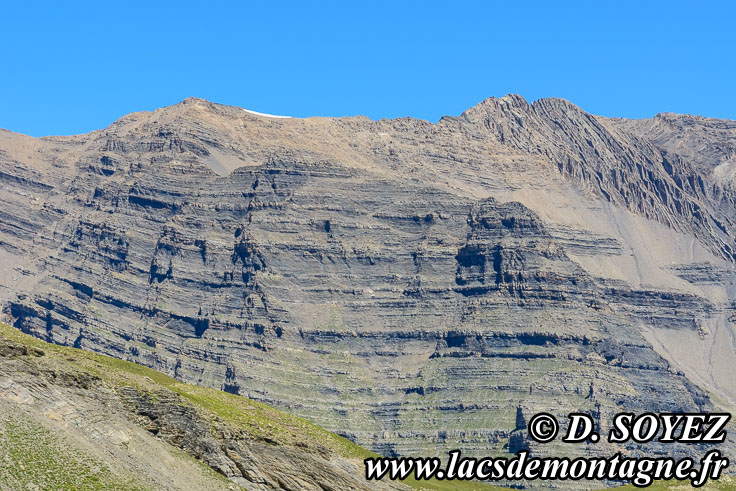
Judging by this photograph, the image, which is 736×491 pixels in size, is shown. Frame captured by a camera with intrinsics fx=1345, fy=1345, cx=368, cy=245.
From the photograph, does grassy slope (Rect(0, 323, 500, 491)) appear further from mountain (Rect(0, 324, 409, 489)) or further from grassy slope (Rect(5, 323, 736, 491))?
mountain (Rect(0, 324, 409, 489))

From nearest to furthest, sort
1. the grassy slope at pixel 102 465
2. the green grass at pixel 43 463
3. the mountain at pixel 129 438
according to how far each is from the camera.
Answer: the green grass at pixel 43 463, the grassy slope at pixel 102 465, the mountain at pixel 129 438

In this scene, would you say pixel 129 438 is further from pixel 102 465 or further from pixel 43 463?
pixel 43 463

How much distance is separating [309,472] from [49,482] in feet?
134

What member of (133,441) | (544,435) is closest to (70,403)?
(133,441)

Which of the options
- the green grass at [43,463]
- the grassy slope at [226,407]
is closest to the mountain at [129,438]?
the green grass at [43,463]

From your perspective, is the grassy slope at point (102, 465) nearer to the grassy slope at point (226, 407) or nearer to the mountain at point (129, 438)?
the grassy slope at point (226, 407)

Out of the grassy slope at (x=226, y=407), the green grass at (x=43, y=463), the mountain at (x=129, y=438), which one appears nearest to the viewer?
the green grass at (x=43, y=463)

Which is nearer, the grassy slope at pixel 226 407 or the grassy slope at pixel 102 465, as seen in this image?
the grassy slope at pixel 102 465

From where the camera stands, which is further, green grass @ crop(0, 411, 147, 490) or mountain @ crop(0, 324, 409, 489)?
mountain @ crop(0, 324, 409, 489)

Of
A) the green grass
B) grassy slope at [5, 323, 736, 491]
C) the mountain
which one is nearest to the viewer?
the green grass

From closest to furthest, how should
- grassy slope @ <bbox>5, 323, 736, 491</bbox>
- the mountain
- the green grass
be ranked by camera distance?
1. the green grass
2. grassy slope @ <bbox>5, 323, 736, 491</bbox>
3. the mountain

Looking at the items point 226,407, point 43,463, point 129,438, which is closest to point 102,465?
point 43,463

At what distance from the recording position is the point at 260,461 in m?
145

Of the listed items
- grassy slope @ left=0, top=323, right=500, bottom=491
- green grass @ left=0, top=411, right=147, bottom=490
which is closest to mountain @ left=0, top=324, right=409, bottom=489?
green grass @ left=0, top=411, right=147, bottom=490
